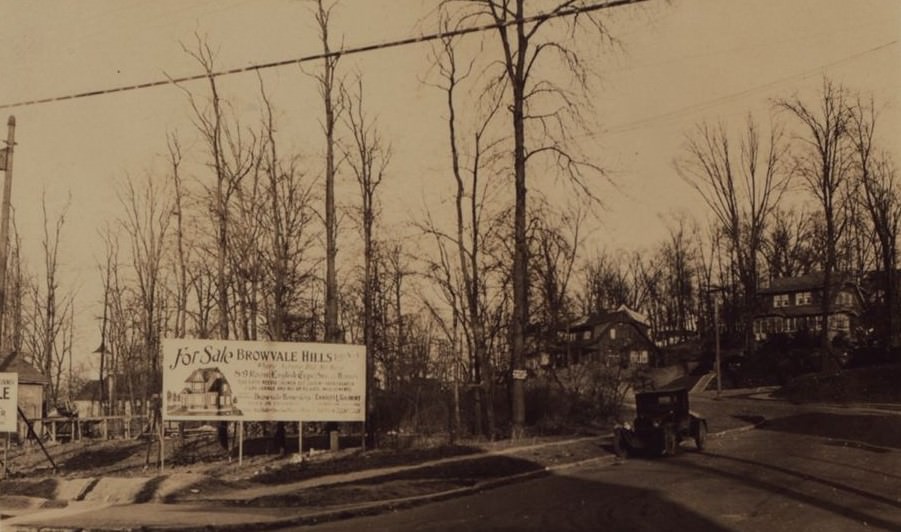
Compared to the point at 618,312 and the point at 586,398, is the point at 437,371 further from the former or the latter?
the point at 618,312

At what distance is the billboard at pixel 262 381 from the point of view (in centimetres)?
2061

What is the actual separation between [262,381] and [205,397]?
1.34m

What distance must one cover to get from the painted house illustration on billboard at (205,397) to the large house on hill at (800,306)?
247 feet

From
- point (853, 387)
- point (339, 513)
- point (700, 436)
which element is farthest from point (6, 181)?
point (853, 387)

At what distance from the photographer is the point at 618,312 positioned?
97312 mm

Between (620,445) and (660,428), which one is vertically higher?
(660,428)

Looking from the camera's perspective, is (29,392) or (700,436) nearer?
(700,436)

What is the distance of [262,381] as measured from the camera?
21344 mm

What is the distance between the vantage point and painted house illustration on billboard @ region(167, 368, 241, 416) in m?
20.6

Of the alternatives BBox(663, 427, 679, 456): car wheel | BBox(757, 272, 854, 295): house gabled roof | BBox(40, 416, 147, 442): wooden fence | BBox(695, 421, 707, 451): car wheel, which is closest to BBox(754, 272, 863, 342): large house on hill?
BBox(757, 272, 854, 295): house gabled roof

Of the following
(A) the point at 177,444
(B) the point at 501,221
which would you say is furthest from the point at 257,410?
(A) the point at 177,444

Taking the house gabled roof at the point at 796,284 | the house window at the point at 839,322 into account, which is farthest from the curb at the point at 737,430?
the house window at the point at 839,322

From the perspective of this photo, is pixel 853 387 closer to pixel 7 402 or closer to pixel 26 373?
pixel 7 402

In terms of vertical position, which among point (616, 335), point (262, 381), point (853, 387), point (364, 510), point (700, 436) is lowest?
point (364, 510)
